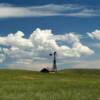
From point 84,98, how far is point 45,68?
129 m

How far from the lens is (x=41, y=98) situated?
34.4m

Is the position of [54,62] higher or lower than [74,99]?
higher

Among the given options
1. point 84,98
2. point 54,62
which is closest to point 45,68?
point 54,62

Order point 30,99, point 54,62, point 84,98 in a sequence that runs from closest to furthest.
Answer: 1. point 30,99
2. point 84,98
3. point 54,62

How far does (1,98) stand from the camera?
3409 centimetres

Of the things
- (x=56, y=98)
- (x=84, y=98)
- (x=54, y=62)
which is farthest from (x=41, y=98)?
(x=54, y=62)

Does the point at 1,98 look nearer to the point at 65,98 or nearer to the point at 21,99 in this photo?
the point at 21,99

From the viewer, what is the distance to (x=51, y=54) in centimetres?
16712

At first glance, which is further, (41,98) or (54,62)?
(54,62)

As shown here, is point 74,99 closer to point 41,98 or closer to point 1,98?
point 41,98

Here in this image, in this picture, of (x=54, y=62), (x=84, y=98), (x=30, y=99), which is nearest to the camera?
(x=30, y=99)

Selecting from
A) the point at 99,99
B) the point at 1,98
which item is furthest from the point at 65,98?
Result: the point at 1,98

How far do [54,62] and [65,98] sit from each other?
127 metres

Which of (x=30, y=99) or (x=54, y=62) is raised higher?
(x=54, y=62)
